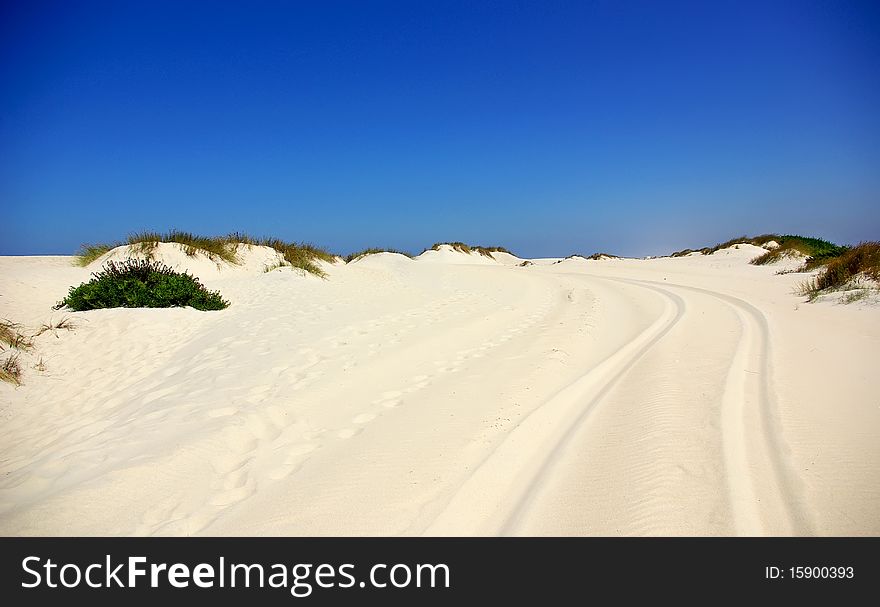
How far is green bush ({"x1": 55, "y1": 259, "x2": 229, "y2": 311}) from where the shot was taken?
8.51 metres

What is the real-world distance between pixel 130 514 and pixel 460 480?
82.0 inches

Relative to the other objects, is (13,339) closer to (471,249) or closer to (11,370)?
(11,370)

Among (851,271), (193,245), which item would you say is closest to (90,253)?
(193,245)

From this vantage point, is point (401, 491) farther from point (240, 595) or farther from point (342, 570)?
point (240, 595)

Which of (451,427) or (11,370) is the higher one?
(11,370)

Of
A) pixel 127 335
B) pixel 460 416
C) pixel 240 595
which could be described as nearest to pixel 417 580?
pixel 240 595

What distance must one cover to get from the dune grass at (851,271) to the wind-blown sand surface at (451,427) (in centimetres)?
146

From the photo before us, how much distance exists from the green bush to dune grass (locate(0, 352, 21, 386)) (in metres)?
2.98

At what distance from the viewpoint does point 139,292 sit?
28.9 feet

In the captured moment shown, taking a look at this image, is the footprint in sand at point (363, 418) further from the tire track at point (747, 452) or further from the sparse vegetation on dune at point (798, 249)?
the sparse vegetation on dune at point (798, 249)

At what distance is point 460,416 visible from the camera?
385 centimetres

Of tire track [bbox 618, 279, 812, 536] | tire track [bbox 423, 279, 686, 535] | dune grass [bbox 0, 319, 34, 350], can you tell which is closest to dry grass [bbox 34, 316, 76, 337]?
dune grass [bbox 0, 319, 34, 350]

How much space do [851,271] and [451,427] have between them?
10200 millimetres

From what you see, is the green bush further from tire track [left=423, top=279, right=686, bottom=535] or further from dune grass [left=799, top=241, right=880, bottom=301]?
dune grass [left=799, top=241, right=880, bottom=301]
